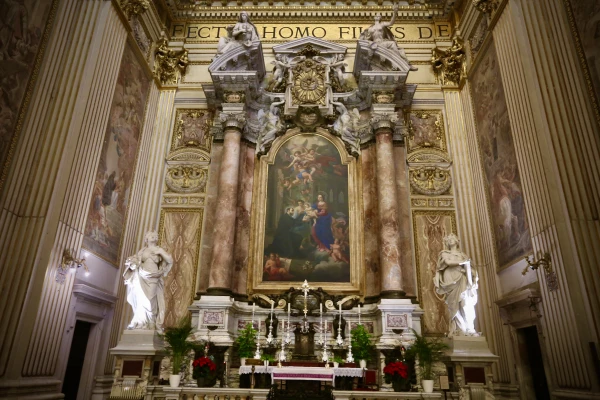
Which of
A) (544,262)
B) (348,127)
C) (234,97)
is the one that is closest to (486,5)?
(348,127)

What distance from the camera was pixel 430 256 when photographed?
35.6ft

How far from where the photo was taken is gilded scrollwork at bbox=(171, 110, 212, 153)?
12.1m

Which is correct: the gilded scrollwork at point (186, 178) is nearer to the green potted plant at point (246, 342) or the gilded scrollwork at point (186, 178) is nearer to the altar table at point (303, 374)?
the green potted plant at point (246, 342)

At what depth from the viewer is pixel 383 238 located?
404 inches

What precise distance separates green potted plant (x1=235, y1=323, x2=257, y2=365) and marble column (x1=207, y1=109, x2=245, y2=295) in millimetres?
1012

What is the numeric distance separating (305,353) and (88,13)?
26.1ft

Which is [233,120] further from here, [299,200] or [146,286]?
[146,286]

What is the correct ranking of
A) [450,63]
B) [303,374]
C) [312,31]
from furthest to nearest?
[312,31], [450,63], [303,374]

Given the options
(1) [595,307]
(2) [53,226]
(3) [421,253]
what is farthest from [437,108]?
(2) [53,226]

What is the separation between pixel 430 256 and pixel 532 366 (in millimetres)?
3107

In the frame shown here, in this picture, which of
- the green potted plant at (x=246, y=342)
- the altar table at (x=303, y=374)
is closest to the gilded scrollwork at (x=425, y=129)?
the green potted plant at (x=246, y=342)

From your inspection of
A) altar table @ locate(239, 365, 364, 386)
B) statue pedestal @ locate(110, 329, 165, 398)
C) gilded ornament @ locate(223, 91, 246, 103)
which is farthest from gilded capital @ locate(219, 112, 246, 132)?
altar table @ locate(239, 365, 364, 386)

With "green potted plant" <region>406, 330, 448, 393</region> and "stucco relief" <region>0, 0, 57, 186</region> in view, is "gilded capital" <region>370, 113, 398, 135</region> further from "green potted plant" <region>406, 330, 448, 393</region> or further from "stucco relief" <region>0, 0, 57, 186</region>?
"stucco relief" <region>0, 0, 57, 186</region>

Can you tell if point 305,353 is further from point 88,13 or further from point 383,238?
point 88,13
